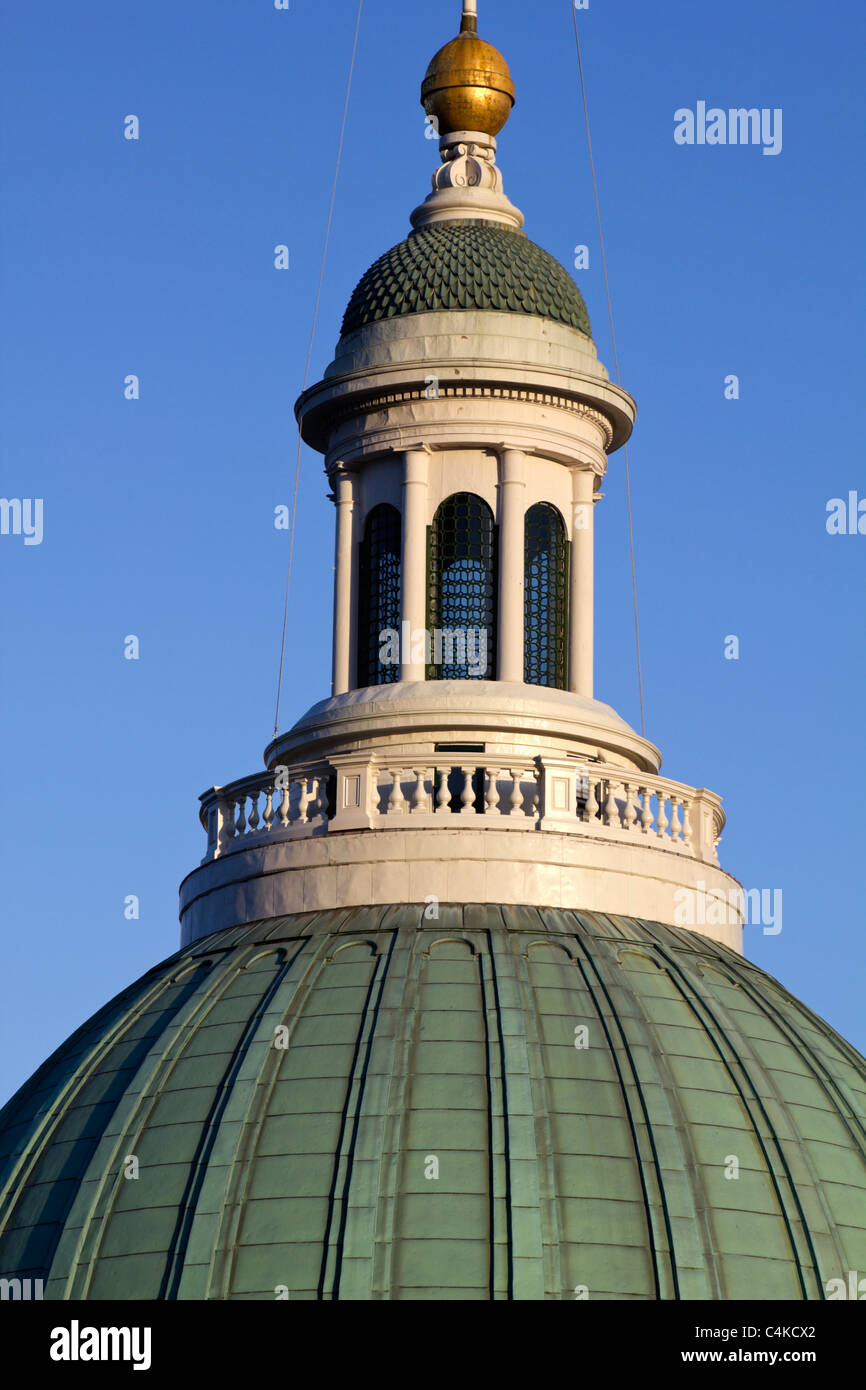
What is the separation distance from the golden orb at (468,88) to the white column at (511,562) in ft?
23.0

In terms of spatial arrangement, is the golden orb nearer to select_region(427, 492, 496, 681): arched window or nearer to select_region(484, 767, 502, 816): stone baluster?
select_region(427, 492, 496, 681): arched window

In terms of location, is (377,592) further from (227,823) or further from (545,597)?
(227,823)

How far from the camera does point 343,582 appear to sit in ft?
174

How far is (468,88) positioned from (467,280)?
4.19 metres

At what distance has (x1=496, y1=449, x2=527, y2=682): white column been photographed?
167ft

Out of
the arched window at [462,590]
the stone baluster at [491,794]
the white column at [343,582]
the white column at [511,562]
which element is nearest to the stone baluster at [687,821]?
the white column at [511,562]

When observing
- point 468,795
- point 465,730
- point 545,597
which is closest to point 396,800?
point 468,795

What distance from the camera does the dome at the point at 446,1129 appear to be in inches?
1628

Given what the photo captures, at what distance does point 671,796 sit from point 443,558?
19.2 ft

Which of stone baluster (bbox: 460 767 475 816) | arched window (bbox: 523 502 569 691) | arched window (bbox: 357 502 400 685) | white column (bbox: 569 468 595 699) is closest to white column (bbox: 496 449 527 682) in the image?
arched window (bbox: 523 502 569 691)

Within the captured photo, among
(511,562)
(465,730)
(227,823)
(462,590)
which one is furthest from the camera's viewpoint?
(462,590)

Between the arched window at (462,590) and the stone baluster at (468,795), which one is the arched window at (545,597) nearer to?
the arched window at (462,590)
